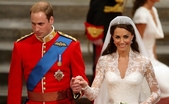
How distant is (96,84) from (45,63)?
405mm

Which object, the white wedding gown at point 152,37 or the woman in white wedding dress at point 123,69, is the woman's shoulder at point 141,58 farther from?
the white wedding gown at point 152,37

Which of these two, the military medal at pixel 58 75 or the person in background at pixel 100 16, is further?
the person in background at pixel 100 16

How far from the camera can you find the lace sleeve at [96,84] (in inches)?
123

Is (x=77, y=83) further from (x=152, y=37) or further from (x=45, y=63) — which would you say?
(x=152, y=37)

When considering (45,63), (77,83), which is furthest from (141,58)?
(45,63)

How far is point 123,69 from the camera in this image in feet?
10.9

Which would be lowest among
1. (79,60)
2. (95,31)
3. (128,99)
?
(128,99)

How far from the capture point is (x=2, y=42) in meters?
5.81

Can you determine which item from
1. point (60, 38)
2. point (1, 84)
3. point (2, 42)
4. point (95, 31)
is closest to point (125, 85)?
point (60, 38)

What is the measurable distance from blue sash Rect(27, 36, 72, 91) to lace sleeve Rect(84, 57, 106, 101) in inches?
11.5

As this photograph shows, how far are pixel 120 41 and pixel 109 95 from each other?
41 centimetres

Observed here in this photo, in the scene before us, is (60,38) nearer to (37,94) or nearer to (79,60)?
(79,60)

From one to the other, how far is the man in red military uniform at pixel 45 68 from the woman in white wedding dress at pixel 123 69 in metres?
0.19

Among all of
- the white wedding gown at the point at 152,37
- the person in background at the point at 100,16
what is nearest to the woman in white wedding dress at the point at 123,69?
the person in background at the point at 100,16
